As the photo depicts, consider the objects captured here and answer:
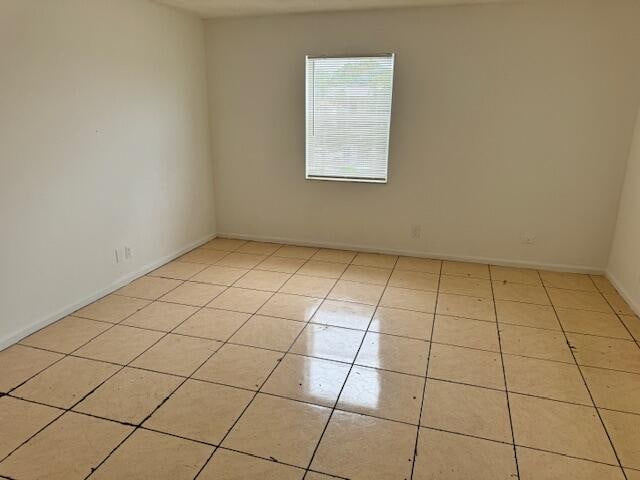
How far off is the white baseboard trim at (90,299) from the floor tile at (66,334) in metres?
0.03

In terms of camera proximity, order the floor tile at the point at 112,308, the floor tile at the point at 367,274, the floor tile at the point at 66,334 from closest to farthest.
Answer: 1. the floor tile at the point at 66,334
2. the floor tile at the point at 112,308
3. the floor tile at the point at 367,274

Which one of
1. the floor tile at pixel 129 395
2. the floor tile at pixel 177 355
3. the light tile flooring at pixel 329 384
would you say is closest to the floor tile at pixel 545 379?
the light tile flooring at pixel 329 384

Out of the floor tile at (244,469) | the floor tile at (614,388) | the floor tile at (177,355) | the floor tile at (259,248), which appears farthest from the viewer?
the floor tile at (259,248)

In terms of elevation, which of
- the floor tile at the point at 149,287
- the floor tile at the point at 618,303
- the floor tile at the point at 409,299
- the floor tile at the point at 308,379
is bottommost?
the floor tile at the point at 308,379

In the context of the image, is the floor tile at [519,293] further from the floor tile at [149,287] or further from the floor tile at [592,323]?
the floor tile at [149,287]

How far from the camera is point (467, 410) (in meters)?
2.17

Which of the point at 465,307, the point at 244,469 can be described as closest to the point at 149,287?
the point at 244,469

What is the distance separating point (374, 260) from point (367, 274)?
42 cm

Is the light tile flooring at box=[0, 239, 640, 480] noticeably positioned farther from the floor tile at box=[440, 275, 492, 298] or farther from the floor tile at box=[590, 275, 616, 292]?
the floor tile at box=[590, 275, 616, 292]

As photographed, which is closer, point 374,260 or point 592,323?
point 592,323

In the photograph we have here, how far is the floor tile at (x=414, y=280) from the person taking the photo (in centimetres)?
373

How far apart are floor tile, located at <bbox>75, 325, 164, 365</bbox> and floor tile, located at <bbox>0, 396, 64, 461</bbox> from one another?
0.46 meters

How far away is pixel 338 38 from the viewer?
4.15 metres

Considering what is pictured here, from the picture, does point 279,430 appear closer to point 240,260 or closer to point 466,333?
point 466,333
